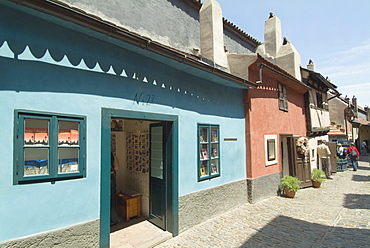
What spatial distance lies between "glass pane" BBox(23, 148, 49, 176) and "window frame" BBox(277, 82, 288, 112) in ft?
29.2

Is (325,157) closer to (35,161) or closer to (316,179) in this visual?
(316,179)

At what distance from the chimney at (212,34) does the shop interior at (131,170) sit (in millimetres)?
3342

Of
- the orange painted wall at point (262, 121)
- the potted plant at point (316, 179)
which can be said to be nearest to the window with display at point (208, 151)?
the orange painted wall at point (262, 121)

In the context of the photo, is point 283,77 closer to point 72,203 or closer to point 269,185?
point 269,185

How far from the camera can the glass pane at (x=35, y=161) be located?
126 inches

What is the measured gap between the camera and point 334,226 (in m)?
5.84

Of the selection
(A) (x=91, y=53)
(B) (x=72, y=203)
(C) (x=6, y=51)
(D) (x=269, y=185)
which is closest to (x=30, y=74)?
(C) (x=6, y=51)

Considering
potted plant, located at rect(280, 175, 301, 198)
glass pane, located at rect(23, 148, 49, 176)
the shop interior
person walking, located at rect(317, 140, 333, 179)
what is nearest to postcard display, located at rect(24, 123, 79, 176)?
glass pane, located at rect(23, 148, 49, 176)

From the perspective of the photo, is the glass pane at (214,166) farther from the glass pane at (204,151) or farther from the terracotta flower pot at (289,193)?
the terracotta flower pot at (289,193)

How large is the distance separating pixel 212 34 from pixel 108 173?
5832 millimetres

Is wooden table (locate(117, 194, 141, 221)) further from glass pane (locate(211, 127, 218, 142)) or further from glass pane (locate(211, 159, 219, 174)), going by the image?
glass pane (locate(211, 127, 218, 142))

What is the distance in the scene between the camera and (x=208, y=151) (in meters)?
6.28

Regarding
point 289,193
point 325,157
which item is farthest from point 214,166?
point 325,157

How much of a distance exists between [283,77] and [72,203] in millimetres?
8615
